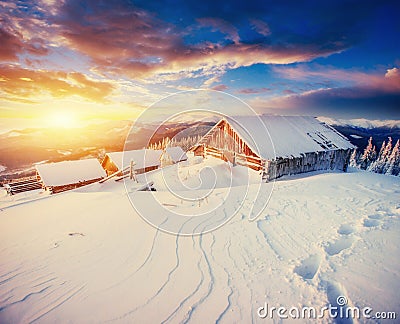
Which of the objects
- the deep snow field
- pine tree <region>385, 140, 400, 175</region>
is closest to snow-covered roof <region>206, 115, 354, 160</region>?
the deep snow field

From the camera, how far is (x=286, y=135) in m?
17.4

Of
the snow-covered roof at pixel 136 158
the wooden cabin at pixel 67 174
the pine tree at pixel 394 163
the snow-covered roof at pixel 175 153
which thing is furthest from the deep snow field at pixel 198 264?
the pine tree at pixel 394 163

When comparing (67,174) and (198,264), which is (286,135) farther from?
(67,174)

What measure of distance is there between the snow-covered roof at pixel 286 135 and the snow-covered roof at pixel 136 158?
19.8m

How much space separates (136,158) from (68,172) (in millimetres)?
10203

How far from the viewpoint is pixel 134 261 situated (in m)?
5.10

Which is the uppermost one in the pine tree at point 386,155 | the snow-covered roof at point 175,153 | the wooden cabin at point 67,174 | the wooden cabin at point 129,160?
the pine tree at point 386,155

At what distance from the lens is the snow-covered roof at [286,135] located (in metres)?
15.6

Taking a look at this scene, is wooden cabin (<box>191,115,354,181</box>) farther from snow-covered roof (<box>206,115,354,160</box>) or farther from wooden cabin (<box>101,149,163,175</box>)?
wooden cabin (<box>101,149,163,175</box>)

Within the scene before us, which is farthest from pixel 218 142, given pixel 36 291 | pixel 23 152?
pixel 23 152

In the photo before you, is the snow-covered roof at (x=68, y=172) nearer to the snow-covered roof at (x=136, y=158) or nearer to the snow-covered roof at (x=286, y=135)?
the snow-covered roof at (x=136, y=158)

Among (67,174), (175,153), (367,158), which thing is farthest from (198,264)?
(367,158)

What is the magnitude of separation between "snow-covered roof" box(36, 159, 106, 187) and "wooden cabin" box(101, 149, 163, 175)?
92.0 inches

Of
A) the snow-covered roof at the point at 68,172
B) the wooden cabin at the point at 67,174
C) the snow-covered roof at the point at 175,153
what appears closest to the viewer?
the wooden cabin at the point at 67,174
